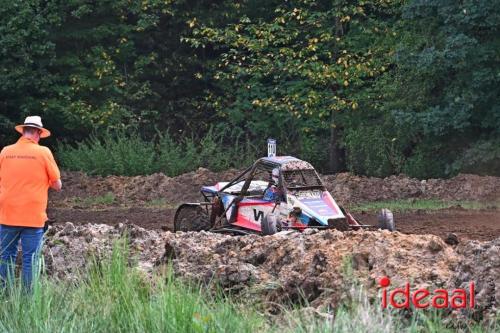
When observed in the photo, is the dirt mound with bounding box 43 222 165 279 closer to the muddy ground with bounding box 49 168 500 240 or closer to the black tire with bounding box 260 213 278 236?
the black tire with bounding box 260 213 278 236

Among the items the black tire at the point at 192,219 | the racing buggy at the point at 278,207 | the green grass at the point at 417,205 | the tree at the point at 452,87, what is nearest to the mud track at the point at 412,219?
the black tire at the point at 192,219

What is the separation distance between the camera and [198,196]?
2388cm

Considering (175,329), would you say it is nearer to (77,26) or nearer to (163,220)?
(163,220)

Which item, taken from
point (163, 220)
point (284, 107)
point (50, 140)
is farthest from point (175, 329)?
point (50, 140)

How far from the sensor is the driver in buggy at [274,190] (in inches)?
639

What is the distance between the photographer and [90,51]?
3038 cm

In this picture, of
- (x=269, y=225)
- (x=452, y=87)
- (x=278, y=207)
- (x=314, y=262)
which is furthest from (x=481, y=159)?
(x=314, y=262)

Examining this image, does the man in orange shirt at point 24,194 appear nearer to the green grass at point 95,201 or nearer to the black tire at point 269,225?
the black tire at point 269,225

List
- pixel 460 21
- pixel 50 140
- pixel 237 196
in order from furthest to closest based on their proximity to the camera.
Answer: pixel 50 140 → pixel 460 21 → pixel 237 196

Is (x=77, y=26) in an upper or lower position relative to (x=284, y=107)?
upper

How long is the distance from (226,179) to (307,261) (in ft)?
44.7

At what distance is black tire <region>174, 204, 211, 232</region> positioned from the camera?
17.3 metres

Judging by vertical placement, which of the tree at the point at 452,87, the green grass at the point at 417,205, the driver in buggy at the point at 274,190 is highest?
the tree at the point at 452,87

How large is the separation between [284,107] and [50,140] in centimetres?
691
